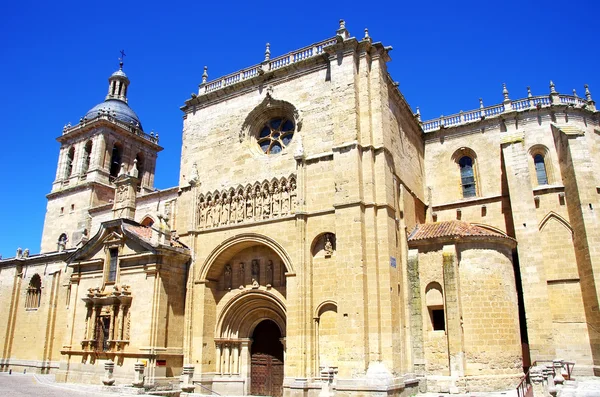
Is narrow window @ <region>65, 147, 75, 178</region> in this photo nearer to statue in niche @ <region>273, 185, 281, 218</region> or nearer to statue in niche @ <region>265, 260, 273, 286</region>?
statue in niche @ <region>273, 185, 281, 218</region>

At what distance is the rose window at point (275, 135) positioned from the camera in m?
20.0

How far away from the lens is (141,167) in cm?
3962

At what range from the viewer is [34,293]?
2902cm

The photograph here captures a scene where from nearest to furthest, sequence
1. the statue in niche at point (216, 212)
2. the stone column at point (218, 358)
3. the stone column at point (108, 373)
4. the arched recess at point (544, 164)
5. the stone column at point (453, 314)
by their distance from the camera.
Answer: the stone column at point (453, 314) < the stone column at point (108, 373) < the stone column at point (218, 358) < the statue in niche at point (216, 212) < the arched recess at point (544, 164)

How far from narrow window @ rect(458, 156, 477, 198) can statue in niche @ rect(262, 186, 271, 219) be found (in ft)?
33.6

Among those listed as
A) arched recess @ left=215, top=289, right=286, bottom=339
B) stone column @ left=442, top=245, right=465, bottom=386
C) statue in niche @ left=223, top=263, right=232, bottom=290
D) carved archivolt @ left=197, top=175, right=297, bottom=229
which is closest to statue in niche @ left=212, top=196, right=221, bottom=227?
carved archivolt @ left=197, top=175, right=297, bottom=229

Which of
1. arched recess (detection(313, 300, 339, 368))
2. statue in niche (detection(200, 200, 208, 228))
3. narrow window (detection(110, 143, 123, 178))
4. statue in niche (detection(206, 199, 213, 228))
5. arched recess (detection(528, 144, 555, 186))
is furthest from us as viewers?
narrow window (detection(110, 143, 123, 178))

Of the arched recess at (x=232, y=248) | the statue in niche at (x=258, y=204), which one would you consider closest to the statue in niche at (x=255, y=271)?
the arched recess at (x=232, y=248)

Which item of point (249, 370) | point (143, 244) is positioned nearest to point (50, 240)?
point (143, 244)

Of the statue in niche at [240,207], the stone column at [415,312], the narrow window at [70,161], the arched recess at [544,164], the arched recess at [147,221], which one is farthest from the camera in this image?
the narrow window at [70,161]

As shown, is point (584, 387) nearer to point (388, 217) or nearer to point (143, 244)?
point (388, 217)

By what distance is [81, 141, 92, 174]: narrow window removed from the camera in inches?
1438

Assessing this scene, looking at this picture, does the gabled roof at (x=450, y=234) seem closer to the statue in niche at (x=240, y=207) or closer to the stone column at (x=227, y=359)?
the statue in niche at (x=240, y=207)

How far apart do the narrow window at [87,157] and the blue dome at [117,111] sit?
2369 mm
